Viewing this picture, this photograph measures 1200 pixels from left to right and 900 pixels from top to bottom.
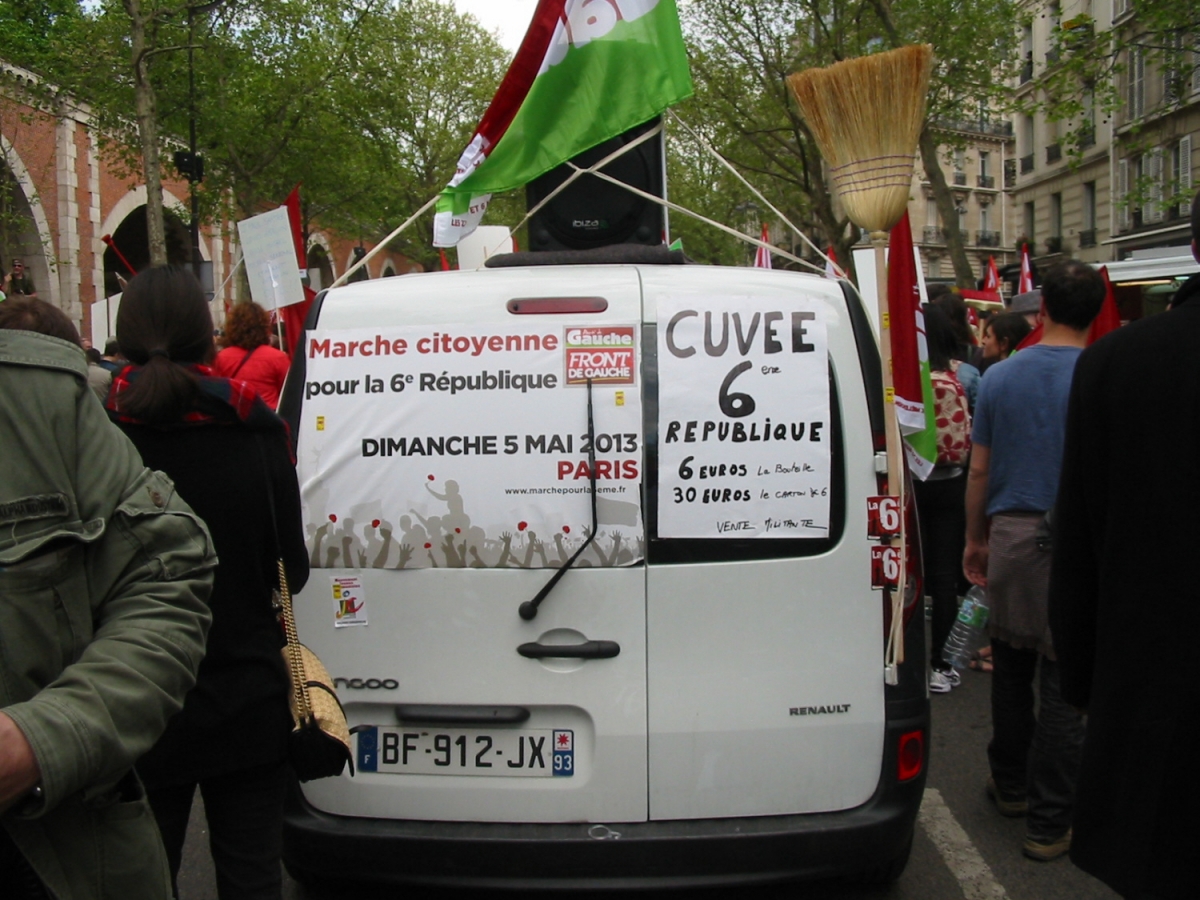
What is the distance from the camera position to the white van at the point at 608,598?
9.39 feet

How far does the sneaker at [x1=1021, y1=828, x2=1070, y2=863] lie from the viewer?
3.78 metres

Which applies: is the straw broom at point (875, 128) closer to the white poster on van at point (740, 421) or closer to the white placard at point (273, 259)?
the white poster on van at point (740, 421)

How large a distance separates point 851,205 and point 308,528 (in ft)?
6.37

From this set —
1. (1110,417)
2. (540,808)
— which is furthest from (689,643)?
(1110,417)

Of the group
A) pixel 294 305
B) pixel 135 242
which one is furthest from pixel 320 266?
pixel 294 305

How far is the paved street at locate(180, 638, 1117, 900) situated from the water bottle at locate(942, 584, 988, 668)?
0.66m

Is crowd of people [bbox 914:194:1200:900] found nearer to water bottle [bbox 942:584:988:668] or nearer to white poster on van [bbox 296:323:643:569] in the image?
white poster on van [bbox 296:323:643:569]

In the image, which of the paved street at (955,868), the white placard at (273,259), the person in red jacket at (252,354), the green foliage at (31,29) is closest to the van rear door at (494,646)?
the paved street at (955,868)

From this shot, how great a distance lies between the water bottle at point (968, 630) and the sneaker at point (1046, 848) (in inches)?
32.4

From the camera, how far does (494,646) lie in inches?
114

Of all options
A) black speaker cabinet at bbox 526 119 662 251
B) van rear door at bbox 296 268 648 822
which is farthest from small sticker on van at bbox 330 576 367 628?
black speaker cabinet at bbox 526 119 662 251

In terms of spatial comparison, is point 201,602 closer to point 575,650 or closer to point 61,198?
point 575,650

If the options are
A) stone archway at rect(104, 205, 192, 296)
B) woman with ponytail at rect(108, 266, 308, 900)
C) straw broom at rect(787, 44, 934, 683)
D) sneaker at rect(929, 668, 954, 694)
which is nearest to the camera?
woman with ponytail at rect(108, 266, 308, 900)

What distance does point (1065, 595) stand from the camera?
2180 millimetres
